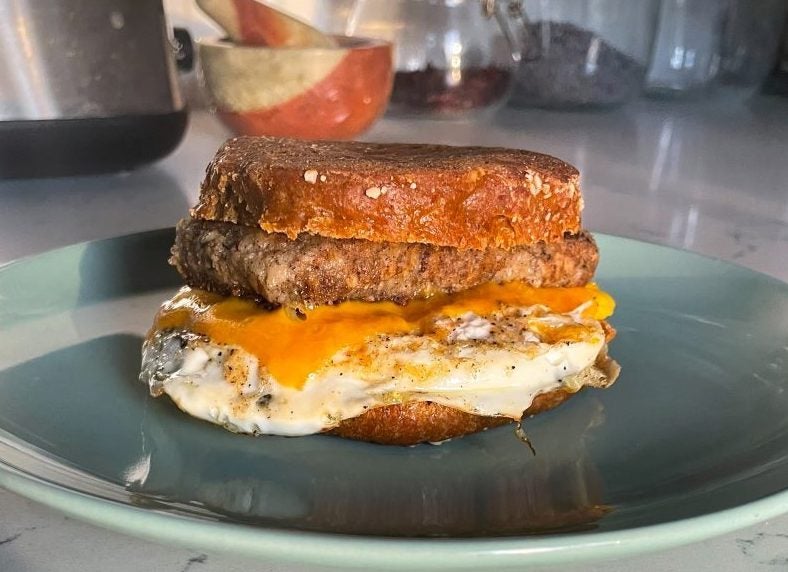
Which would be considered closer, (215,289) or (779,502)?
(779,502)

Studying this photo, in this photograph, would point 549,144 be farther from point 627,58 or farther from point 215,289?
point 215,289

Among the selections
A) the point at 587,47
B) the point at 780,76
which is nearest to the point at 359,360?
the point at 587,47

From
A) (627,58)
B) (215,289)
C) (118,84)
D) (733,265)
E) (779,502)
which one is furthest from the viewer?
(627,58)

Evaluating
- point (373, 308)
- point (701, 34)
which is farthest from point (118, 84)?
point (701, 34)

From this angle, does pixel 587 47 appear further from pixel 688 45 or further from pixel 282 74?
pixel 282 74

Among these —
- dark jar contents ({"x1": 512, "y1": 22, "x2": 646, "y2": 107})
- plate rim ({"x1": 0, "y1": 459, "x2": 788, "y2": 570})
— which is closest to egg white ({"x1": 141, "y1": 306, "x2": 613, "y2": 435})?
plate rim ({"x1": 0, "y1": 459, "x2": 788, "y2": 570})

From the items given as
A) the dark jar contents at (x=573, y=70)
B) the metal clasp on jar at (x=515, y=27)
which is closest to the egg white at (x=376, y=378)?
the metal clasp on jar at (x=515, y=27)
